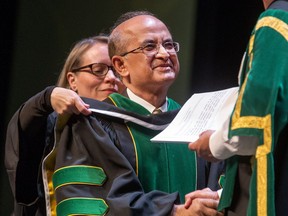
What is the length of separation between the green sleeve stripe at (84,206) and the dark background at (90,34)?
A: 1.91 m

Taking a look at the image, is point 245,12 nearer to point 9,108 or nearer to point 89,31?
point 89,31

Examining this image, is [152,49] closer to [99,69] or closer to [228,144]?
[99,69]

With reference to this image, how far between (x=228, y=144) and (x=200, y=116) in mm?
403

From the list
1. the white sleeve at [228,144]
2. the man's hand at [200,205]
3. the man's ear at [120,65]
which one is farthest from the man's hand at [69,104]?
the white sleeve at [228,144]

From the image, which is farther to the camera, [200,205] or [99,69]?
[99,69]

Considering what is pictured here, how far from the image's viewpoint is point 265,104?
1.83 m

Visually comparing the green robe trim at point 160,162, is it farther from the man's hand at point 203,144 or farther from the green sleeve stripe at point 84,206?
the man's hand at point 203,144

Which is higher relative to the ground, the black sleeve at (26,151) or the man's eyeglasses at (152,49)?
the man's eyeglasses at (152,49)

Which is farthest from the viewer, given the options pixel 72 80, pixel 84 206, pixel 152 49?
pixel 72 80

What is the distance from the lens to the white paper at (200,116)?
2.12m

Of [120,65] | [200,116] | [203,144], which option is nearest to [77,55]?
[120,65]

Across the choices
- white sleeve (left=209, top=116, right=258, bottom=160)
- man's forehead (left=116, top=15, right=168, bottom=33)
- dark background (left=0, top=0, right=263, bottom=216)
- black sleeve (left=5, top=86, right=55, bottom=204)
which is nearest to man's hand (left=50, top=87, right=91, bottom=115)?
black sleeve (left=5, top=86, right=55, bottom=204)

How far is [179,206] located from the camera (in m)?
2.32

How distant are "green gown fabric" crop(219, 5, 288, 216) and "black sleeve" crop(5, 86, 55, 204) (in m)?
1.22
